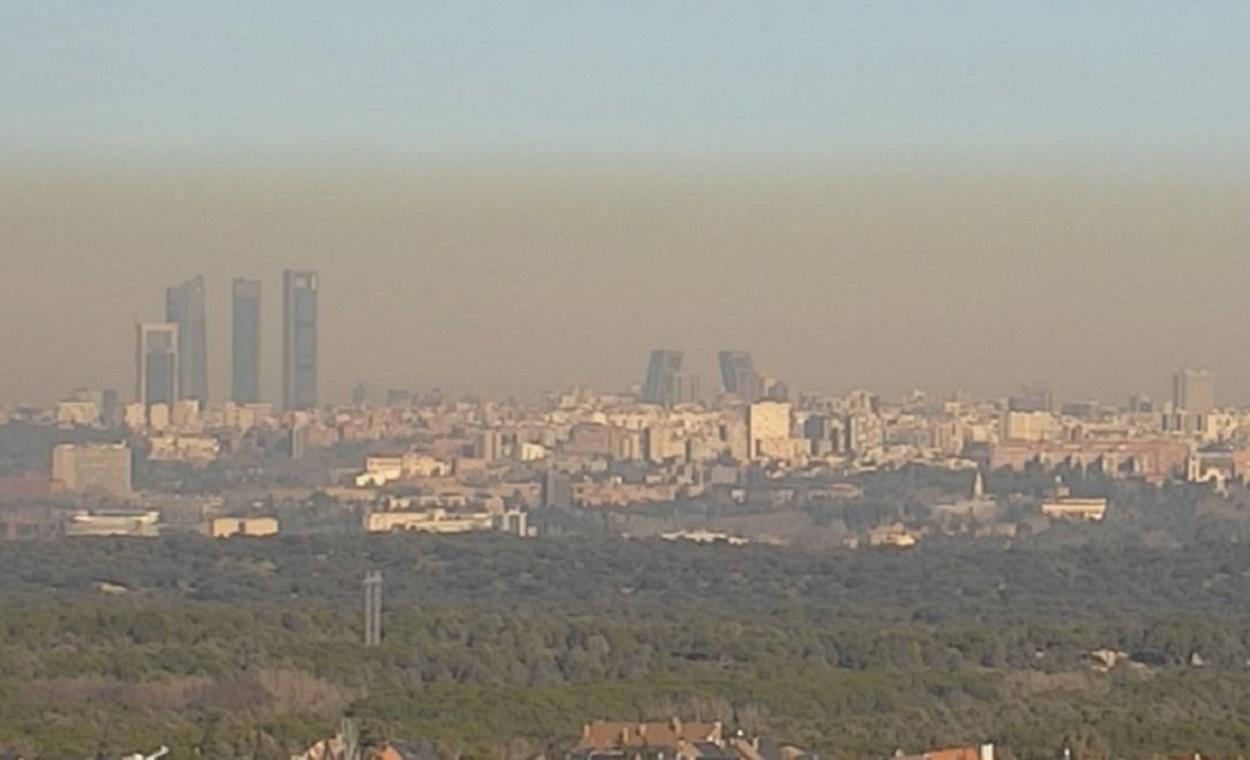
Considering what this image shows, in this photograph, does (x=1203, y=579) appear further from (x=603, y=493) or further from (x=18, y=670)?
(x=603, y=493)

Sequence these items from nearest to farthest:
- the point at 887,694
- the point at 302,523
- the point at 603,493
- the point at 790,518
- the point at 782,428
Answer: the point at 887,694
the point at 302,523
the point at 790,518
the point at 603,493
the point at 782,428

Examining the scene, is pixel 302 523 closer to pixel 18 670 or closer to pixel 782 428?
pixel 782 428

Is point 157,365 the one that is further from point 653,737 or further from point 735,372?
point 653,737

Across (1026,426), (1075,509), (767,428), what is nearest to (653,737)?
(1075,509)

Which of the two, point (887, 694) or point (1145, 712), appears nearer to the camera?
point (1145, 712)

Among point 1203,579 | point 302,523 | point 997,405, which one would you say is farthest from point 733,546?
point 997,405

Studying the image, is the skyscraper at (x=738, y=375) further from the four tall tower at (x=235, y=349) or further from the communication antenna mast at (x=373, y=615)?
the communication antenna mast at (x=373, y=615)

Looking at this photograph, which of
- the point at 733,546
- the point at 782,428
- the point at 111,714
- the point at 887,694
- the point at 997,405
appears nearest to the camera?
the point at 111,714
